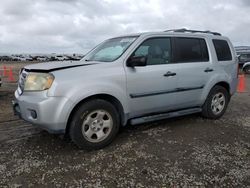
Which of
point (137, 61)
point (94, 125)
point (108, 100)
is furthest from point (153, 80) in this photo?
point (94, 125)

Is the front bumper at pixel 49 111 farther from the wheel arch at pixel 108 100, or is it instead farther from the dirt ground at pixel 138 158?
the dirt ground at pixel 138 158

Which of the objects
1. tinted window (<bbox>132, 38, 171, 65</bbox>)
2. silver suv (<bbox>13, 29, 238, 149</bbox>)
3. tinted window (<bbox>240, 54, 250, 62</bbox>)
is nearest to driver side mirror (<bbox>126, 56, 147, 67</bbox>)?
silver suv (<bbox>13, 29, 238, 149</bbox>)

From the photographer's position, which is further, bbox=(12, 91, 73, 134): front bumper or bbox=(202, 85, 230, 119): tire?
bbox=(202, 85, 230, 119): tire

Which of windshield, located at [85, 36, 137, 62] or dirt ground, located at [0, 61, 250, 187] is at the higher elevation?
windshield, located at [85, 36, 137, 62]

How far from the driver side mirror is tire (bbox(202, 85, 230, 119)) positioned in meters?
2.07

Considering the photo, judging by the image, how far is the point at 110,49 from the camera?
521 cm

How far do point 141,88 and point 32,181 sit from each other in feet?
7.25

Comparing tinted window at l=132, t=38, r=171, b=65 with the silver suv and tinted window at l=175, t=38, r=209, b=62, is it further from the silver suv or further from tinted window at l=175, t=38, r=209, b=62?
tinted window at l=175, t=38, r=209, b=62

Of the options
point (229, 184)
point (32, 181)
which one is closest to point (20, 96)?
point (32, 181)

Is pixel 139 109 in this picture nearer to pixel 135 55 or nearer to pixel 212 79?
pixel 135 55

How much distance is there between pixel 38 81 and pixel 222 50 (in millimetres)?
4039

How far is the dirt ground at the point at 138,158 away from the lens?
350 cm

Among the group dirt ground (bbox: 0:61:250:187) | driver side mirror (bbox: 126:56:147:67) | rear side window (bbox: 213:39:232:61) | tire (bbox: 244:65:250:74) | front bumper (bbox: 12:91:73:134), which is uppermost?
rear side window (bbox: 213:39:232:61)

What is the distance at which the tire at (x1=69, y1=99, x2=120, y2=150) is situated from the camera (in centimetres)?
418
